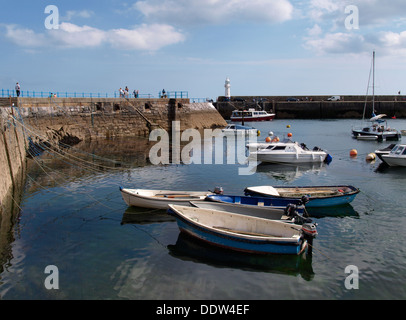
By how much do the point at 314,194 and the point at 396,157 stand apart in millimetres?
13804

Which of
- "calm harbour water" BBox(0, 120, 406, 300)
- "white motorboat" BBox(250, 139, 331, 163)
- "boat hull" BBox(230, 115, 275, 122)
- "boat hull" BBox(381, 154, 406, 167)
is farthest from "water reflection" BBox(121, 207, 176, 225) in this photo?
"boat hull" BBox(230, 115, 275, 122)

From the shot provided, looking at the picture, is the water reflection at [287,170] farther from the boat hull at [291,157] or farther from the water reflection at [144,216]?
the water reflection at [144,216]

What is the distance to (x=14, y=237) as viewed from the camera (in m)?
14.4

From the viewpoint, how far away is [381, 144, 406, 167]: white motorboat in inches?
1130

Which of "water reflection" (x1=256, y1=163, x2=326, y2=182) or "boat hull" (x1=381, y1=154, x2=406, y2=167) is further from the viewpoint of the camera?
"boat hull" (x1=381, y1=154, x2=406, y2=167)

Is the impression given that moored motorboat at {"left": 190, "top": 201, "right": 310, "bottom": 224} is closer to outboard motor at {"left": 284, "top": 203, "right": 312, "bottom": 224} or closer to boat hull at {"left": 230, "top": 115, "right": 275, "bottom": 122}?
outboard motor at {"left": 284, "top": 203, "right": 312, "bottom": 224}

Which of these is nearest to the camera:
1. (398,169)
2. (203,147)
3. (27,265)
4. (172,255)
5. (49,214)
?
(27,265)

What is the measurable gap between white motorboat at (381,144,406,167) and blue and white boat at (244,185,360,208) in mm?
Result: 11966

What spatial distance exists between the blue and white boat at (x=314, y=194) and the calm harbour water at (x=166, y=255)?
0.44 m

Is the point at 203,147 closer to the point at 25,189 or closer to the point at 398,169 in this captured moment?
the point at 398,169

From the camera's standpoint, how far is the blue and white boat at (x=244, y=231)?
492 inches

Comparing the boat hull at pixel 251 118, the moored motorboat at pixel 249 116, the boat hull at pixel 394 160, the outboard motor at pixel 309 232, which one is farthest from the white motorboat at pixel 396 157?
the moored motorboat at pixel 249 116
